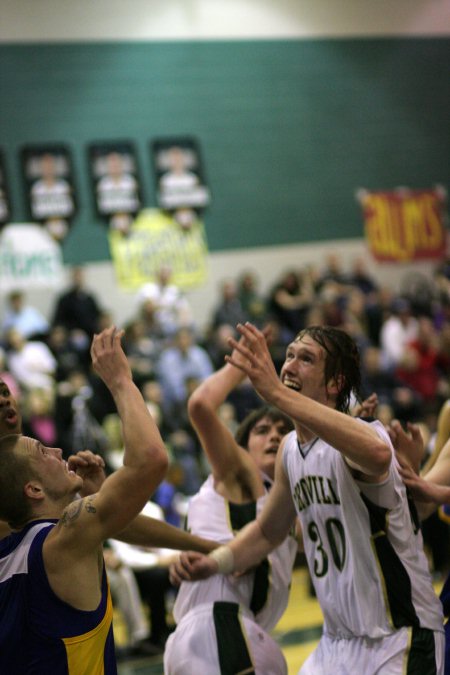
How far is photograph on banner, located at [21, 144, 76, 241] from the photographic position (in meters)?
19.1

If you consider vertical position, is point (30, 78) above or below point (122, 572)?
above

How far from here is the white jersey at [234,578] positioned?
482 cm

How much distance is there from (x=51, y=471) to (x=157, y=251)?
Answer: 16.5m

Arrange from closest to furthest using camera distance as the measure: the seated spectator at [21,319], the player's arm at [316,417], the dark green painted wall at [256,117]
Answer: the player's arm at [316,417], the seated spectator at [21,319], the dark green painted wall at [256,117]

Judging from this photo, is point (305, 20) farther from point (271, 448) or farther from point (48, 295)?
point (271, 448)

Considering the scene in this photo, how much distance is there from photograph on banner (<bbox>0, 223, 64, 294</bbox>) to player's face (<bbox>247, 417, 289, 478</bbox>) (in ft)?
44.8

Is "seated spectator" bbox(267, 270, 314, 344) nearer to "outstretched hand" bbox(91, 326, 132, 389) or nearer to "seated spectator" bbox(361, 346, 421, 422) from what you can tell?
"seated spectator" bbox(361, 346, 421, 422)

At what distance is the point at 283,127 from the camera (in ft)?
73.4

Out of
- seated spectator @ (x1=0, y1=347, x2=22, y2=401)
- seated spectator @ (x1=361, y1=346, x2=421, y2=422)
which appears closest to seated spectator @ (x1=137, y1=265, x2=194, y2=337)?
seated spectator @ (x1=361, y1=346, x2=421, y2=422)

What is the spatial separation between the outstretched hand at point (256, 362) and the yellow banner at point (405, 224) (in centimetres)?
1935

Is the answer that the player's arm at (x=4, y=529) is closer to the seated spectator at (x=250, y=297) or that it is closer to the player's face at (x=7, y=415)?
the player's face at (x=7, y=415)

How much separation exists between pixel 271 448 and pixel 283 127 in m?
17.9

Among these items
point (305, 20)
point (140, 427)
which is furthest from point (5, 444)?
point (305, 20)

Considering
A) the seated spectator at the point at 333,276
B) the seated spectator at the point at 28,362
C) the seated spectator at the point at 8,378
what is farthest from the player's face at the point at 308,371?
the seated spectator at the point at 333,276
